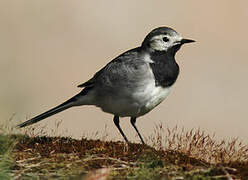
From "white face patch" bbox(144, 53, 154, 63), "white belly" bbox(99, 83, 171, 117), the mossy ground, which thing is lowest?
the mossy ground

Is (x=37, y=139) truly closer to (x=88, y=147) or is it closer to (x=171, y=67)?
(x=88, y=147)

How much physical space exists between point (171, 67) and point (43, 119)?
231cm

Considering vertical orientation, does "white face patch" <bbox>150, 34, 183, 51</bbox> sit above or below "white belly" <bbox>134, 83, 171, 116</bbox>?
above

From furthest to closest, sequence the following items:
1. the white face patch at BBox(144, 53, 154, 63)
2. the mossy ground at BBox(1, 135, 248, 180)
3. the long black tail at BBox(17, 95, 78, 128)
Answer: the long black tail at BBox(17, 95, 78, 128)
the white face patch at BBox(144, 53, 154, 63)
the mossy ground at BBox(1, 135, 248, 180)

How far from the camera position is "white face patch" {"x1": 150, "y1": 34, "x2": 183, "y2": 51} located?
26.5 feet

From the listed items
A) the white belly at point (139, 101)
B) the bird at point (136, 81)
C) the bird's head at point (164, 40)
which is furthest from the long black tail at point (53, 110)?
the bird's head at point (164, 40)

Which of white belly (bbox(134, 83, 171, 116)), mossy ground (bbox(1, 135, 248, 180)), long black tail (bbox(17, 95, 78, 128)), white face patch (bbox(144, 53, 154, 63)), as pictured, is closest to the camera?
mossy ground (bbox(1, 135, 248, 180))

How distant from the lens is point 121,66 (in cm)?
776

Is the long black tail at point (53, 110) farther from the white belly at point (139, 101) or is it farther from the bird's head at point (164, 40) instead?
the bird's head at point (164, 40)

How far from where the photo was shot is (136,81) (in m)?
Answer: 7.38

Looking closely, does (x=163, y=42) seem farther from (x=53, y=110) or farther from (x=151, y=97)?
(x=53, y=110)

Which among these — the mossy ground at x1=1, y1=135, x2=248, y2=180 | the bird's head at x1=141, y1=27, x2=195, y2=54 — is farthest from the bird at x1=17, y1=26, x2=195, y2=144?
the mossy ground at x1=1, y1=135, x2=248, y2=180

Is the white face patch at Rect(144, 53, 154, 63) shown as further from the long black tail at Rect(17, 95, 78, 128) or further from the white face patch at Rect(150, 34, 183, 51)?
the long black tail at Rect(17, 95, 78, 128)

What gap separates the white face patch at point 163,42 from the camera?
26.5ft
